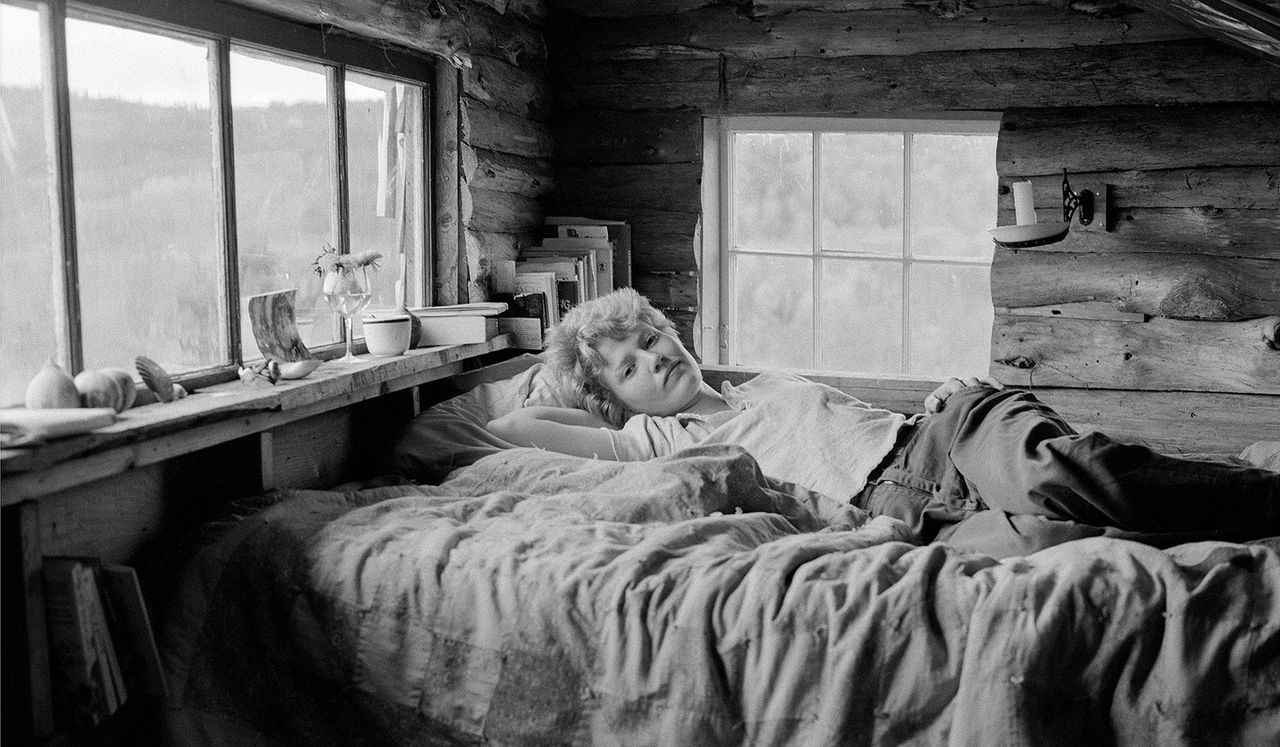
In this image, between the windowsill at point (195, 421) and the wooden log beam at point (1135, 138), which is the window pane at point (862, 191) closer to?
the wooden log beam at point (1135, 138)

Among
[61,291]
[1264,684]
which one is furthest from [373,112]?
[1264,684]

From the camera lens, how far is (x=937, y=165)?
4.19 m

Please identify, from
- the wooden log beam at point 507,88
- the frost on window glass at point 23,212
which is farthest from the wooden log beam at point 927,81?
the frost on window glass at point 23,212

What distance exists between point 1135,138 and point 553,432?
7.01ft

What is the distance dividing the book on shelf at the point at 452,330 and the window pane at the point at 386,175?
16 centimetres

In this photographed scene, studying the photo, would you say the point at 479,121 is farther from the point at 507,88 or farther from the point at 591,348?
the point at 591,348

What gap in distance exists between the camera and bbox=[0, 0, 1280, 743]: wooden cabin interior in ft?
12.0

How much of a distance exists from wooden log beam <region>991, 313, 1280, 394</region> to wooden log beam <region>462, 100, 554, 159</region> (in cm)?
174

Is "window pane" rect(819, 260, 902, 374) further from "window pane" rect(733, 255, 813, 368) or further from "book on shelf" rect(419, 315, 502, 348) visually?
"book on shelf" rect(419, 315, 502, 348)

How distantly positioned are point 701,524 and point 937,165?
7.62 feet

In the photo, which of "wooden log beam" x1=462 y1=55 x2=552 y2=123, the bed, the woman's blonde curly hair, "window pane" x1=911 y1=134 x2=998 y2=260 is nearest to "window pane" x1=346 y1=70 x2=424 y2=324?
"wooden log beam" x1=462 y1=55 x2=552 y2=123

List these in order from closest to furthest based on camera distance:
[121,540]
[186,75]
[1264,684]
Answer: [1264,684]
[121,540]
[186,75]

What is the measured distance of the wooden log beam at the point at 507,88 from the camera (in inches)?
148

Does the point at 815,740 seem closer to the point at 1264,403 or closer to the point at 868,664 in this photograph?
the point at 868,664
